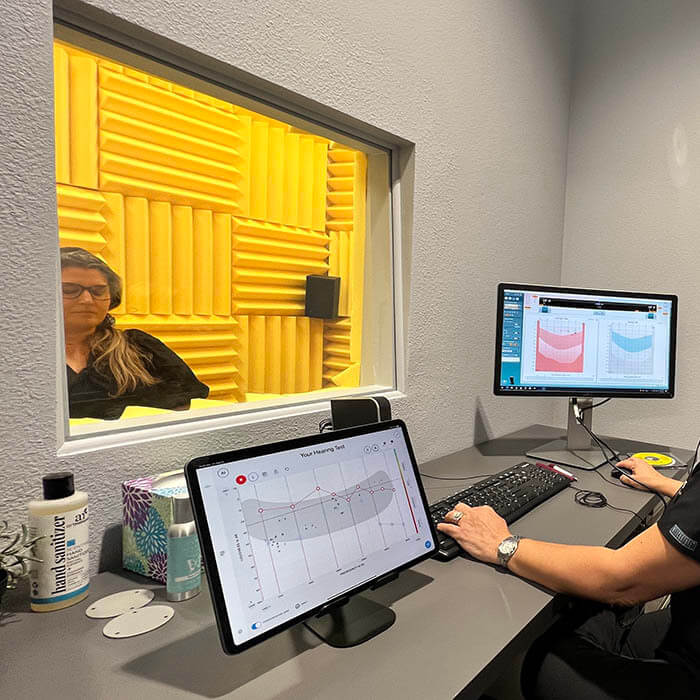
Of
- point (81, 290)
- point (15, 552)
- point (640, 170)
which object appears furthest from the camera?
point (640, 170)

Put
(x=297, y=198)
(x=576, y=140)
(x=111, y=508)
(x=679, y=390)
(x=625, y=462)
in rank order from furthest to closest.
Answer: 1. (x=576, y=140)
2. (x=679, y=390)
3. (x=297, y=198)
4. (x=625, y=462)
5. (x=111, y=508)

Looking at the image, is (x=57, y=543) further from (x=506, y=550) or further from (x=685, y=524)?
(x=685, y=524)

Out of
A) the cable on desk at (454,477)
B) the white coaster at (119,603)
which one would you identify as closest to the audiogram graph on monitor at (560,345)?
the cable on desk at (454,477)

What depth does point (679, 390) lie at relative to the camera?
2439 millimetres

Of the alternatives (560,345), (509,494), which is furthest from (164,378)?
(560,345)

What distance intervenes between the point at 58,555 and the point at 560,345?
153 centimetres

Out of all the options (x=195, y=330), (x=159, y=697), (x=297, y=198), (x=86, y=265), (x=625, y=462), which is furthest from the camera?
(x=297, y=198)

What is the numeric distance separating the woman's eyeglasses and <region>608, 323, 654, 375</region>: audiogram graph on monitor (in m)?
1.54

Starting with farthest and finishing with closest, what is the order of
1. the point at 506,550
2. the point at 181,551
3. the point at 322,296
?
the point at 322,296
the point at 506,550
the point at 181,551

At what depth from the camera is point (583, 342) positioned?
189 centimetres

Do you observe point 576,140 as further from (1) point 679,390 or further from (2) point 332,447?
(2) point 332,447

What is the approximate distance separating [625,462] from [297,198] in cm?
141

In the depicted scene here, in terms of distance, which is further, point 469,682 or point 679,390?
point 679,390

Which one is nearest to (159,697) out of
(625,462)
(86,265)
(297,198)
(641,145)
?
(86,265)
